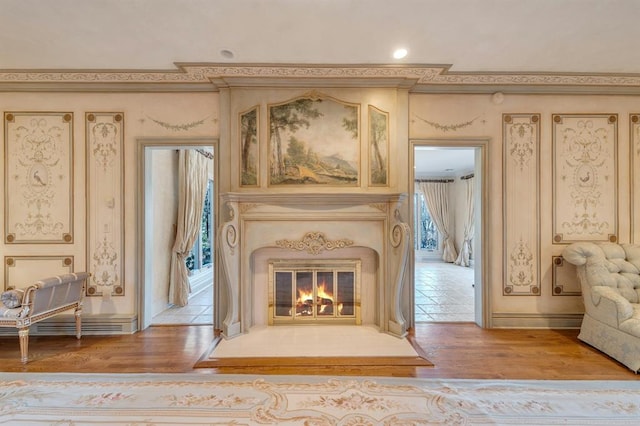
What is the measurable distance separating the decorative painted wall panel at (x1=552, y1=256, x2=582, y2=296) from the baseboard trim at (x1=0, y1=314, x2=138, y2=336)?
493 centimetres

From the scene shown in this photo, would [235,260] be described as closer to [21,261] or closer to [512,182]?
[21,261]

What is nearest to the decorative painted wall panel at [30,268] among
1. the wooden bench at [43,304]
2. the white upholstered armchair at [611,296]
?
the wooden bench at [43,304]

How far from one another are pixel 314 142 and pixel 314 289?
1.69 meters

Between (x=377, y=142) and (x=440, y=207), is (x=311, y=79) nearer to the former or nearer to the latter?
(x=377, y=142)

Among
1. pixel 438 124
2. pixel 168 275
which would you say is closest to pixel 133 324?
pixel 168 275

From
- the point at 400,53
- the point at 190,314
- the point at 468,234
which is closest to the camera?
the point at 400,53

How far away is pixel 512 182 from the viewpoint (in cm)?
339

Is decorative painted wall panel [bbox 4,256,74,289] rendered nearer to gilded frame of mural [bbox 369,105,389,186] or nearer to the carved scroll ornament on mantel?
the carved scroll ornament on mantel

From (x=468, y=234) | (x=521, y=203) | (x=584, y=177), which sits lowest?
(x=468, y=234)

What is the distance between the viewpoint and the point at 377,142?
329 centimetres

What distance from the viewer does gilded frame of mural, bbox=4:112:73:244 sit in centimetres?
325

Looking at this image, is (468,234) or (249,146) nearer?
(249,146)

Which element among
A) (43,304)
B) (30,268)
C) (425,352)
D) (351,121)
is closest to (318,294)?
(425,352)

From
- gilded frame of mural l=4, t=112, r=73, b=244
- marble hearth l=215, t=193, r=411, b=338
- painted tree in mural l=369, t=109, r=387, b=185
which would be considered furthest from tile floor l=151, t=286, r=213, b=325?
painted tree in mural l=369, t=109, r=387, b=185
